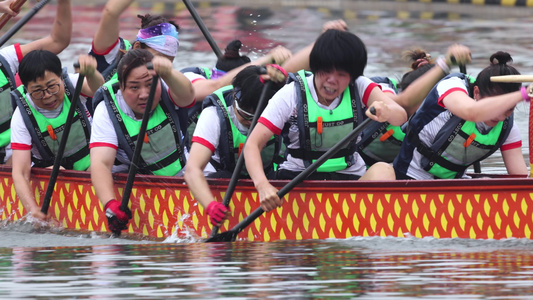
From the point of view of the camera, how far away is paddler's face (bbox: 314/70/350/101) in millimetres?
5492

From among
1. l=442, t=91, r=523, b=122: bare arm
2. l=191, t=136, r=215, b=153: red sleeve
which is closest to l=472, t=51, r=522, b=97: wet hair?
l=442, t=91, r=523, b=122: bare arm

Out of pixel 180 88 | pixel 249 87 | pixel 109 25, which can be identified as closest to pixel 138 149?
pixel 180 88

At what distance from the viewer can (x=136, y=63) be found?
607 cm

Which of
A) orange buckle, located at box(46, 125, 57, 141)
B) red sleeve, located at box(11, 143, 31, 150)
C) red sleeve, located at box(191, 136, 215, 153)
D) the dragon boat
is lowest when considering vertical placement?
the dragon boat

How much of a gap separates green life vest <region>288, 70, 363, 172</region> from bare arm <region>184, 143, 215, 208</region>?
49 cm

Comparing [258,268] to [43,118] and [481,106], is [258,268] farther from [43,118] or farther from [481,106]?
[43,118]

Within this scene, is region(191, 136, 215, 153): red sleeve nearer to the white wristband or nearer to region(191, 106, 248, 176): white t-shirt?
region(191, 106, 248, 176): white t-shirt

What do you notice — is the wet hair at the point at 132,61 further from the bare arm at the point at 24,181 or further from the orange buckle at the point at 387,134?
the orange buckle at the point at 387,134

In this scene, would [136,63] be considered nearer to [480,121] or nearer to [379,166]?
[379,166]

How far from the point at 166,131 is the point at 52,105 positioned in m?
0.75

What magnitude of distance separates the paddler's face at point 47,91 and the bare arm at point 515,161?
2469 millimetres

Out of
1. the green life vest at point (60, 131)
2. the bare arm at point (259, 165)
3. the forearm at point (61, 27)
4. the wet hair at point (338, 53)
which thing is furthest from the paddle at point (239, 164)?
the forearm at point (61, 27)

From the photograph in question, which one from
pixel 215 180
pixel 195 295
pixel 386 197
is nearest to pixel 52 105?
pixel 215 180

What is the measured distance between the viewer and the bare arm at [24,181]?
6699 mm
